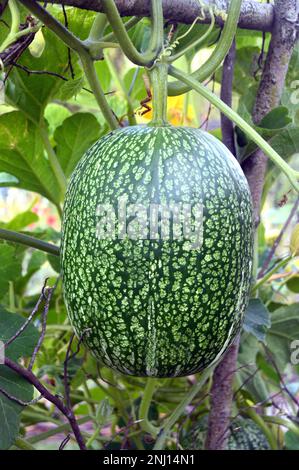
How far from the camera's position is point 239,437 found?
3.69 ft

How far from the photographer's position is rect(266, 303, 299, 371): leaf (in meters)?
1.19

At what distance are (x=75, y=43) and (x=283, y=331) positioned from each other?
703 mm

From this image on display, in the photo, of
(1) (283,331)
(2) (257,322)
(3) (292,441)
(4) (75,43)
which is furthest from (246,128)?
(3) (292,441)

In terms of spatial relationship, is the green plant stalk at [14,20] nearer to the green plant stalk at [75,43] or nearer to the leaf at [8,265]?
the green plant stalk at [75,43]

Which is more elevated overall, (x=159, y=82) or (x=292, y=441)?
(x=159, y=82)

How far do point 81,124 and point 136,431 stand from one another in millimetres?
555

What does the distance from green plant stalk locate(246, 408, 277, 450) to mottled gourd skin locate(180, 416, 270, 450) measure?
0.04ft

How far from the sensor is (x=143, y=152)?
70cm

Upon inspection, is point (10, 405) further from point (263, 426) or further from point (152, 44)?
point (263, 426)

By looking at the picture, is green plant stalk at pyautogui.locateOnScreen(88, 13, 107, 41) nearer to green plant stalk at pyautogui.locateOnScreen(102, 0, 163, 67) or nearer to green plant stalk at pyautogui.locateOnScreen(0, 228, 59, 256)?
green plant stalk at pyautogui.locateOnScreen(102, 0, 163, 67)

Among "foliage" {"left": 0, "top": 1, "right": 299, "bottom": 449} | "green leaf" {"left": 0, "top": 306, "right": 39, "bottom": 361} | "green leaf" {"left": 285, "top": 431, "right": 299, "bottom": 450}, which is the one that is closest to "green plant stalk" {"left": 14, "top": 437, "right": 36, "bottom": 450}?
"foliage" {"left": 0, "top": 1, "right": 299, "bottom": 449}

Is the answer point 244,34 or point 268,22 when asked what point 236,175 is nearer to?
point 268,22

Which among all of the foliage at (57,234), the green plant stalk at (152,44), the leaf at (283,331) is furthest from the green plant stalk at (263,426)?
the green plant stalk at (152,44)
